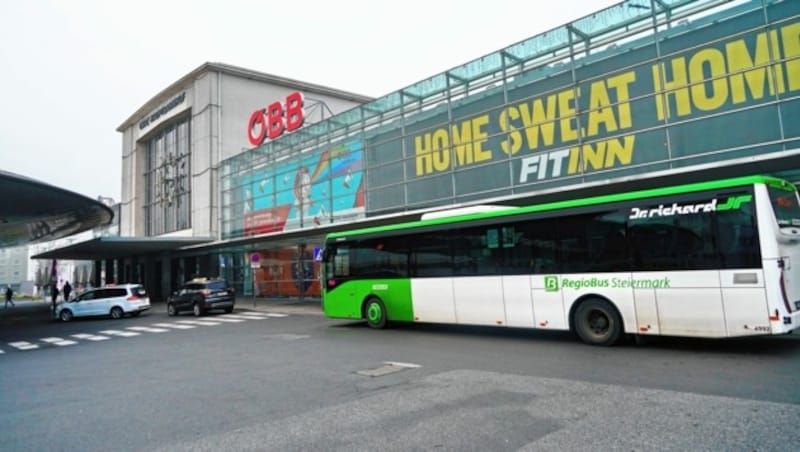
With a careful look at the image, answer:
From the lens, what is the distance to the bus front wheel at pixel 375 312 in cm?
1534

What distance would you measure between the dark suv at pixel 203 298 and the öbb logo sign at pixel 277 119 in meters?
10.5

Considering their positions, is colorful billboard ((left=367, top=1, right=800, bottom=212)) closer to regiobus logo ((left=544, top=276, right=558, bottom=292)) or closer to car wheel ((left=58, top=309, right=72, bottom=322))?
regiobus logo ((left=544, top=276, right=558, bottom=292))

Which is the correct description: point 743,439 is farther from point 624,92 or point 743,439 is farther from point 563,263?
point 624,92

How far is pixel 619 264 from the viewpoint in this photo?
10367mm

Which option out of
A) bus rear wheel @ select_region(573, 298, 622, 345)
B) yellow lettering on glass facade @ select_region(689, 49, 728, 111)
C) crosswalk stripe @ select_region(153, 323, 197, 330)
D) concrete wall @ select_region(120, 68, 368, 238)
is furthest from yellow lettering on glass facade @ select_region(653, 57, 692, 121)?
concrete wall @ select_region(120, 68, 368, 238)

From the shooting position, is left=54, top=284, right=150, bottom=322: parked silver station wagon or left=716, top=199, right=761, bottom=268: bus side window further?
left=54, top=284, right=150, bottom=322: parked silver station wagon

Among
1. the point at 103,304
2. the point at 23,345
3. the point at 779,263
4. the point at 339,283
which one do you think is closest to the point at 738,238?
the point at 779,263

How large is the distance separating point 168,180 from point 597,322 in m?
42.9

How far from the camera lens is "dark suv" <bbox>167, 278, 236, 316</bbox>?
2445cm

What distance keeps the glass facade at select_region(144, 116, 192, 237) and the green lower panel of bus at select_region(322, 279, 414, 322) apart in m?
28.9

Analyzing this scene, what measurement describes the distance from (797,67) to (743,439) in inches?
513

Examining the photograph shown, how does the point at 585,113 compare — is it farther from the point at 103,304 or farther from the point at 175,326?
the point at 103,304

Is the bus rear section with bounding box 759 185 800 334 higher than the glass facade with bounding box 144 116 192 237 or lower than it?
lower

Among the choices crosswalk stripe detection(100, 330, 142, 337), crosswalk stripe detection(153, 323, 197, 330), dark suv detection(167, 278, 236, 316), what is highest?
dark suv detection(167, 278, 236, 316)
